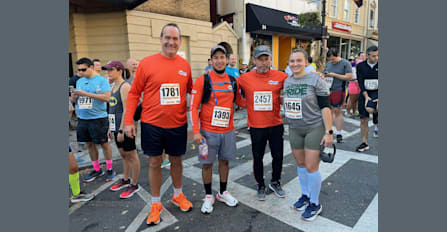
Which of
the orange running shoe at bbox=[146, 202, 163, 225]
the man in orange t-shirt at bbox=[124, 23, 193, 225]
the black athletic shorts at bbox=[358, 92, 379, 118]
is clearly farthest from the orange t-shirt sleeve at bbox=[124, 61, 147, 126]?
the black athletic shorts at bbox=[358, 92, 379, 118]

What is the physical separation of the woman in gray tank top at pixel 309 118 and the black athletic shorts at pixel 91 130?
3047mm

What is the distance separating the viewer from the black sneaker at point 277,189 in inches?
139

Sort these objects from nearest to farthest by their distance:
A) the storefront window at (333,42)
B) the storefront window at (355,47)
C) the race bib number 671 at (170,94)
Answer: the race bib number 671 at (170,94), the storefront window at (333,42), the storefront window at (355,47)

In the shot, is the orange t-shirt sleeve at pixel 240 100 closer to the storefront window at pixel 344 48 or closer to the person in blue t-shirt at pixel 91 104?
the person in blue t-shirt at pixel 91 104

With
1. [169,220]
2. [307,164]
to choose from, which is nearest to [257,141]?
[307,164]

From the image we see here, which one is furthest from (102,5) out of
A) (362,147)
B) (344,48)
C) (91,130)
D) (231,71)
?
(344,48)

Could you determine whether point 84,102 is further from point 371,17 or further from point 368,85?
point 371,17

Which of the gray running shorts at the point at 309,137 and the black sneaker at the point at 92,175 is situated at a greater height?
the gray running shorts at the point at 309,137

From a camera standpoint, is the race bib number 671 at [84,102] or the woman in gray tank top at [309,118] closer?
the woman in gray tank top at [309,118]

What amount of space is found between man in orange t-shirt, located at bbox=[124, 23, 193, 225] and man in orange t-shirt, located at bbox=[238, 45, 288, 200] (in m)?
0.89

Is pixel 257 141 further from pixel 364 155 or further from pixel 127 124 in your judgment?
pixel 364 155

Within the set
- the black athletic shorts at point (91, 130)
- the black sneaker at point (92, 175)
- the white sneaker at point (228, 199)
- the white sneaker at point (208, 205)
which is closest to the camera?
the white sneaker at point (208, 205)

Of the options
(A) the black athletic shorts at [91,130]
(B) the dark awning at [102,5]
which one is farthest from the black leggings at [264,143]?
(B) the dark awning at [102,5]

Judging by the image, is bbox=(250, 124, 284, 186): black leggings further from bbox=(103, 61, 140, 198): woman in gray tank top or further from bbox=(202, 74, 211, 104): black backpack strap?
bbox=(103, 61, 140, 198): woman in gray tank top
